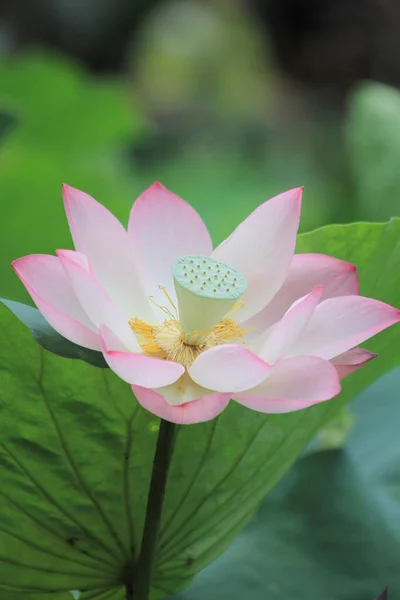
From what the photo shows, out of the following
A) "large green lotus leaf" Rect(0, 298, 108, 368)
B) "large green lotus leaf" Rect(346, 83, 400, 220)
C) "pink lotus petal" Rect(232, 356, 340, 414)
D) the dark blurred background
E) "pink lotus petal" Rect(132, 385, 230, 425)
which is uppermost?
"pink lotus petal" Rect(232, 356, 340, 414)

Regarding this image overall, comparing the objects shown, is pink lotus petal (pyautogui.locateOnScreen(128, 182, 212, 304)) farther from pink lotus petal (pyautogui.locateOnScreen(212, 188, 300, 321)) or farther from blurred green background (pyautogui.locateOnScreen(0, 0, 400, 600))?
blurred green background (pyautogui.locateOnScreen(0, 0, 400, 600))

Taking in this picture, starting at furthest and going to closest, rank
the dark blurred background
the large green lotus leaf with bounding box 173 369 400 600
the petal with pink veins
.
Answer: the dark blurred background → the large green lotus leaf with bounding box 173 369 400 600 → the petal with pink veins

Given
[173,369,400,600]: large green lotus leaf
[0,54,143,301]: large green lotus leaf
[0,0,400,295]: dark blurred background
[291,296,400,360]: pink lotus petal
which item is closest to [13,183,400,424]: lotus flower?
[291,296,400,360]: pink lotus petal

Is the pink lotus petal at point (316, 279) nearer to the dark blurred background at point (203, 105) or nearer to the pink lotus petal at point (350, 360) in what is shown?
the pink lotus petal at point (350, 360)

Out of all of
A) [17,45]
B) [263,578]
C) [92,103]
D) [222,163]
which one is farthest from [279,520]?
[17,45]

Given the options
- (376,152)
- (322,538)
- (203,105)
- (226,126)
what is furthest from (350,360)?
(203,105)

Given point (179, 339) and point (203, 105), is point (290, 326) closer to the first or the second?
point (179, 339)

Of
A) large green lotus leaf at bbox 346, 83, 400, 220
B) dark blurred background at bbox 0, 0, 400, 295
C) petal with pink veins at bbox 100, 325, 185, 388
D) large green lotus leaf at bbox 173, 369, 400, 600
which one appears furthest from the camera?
dark blurred background at bbox 0, 0, 400, 295
